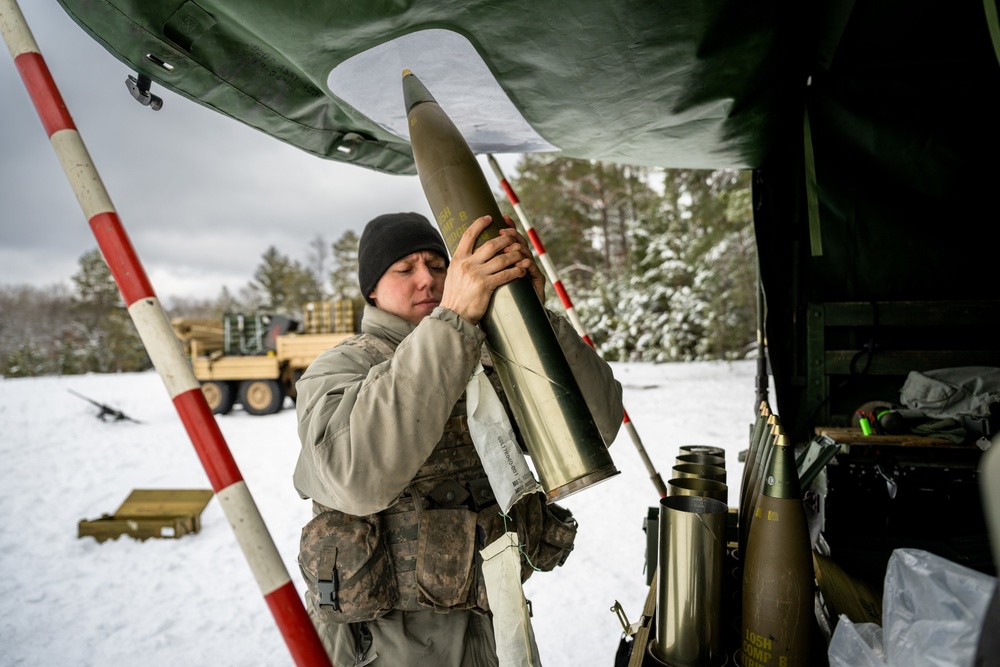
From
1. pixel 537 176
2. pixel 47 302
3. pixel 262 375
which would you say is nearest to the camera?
pixel 262 375

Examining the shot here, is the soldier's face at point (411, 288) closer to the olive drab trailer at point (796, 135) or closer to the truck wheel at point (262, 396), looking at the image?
the olive drab trailer at point (796, 135)

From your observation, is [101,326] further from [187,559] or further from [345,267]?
[187,559]

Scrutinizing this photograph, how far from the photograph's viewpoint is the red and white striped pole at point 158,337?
0.93m

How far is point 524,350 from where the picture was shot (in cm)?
125

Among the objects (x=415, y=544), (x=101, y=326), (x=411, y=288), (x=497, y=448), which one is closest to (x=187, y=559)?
(x=415, y=544)

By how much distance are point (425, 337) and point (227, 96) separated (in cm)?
126

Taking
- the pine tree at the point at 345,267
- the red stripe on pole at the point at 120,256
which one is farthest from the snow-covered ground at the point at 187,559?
the pine tree at the point at 345,267

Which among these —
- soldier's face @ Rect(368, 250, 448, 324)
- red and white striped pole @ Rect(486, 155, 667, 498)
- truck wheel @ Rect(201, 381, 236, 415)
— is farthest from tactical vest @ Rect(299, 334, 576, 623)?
truck wheel @ Rect(201, 381, 236, 415)

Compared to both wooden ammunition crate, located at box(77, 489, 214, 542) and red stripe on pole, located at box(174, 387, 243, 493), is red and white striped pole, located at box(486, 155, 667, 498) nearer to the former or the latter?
red stripe on pole, located at box(174, 387, 243, 493)

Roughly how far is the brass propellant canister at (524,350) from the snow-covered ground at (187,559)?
2634mm

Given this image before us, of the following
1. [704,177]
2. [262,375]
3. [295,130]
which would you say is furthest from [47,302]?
[295,130]

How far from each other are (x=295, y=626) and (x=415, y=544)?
743 millimetres

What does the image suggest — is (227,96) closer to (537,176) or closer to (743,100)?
(743,100)

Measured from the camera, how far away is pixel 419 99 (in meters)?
1.52
